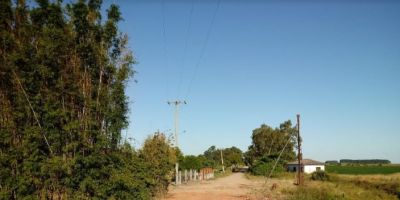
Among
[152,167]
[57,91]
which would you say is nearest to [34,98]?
[57,91]

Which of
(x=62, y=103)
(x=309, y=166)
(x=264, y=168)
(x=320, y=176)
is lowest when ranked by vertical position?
(x=309, y=166)

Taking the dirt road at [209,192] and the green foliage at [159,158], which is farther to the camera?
the dirt road at [209,192]

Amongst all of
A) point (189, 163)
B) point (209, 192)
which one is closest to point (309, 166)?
point (189, 163)

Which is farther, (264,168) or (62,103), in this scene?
(264,168)

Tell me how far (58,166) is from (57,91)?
2.67m

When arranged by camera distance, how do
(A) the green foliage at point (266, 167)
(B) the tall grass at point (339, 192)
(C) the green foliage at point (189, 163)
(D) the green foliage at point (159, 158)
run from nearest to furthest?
(D) the green foliage at point (159, 158), (B) the tall grass at point (339, 192), (C) the green foliage at point (189, 163), (A) the green foliage at point (266, 167)

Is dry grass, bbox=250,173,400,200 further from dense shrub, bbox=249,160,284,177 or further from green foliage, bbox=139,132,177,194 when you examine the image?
dense shrub, bbox=249,160,284,177

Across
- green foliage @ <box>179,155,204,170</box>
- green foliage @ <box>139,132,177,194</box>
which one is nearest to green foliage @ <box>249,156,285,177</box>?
green foliage @ <box>179,155,204,170</box>

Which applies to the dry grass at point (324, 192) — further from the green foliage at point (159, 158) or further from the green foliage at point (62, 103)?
the green foliage at point (62, 103)

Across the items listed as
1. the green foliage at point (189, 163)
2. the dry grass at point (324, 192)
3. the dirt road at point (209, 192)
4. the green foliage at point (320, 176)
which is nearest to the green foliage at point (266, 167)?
the green foliage at point (320, 176)

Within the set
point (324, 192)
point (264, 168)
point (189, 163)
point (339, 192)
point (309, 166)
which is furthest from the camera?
point (309, 166)

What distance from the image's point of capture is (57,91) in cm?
1437

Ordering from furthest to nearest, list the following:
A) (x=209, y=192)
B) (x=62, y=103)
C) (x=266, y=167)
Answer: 1. (x=266, y=167)
2. (x=209, y=192)
3. (x=62, y=103)

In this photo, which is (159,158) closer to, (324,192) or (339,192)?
(324,192)
